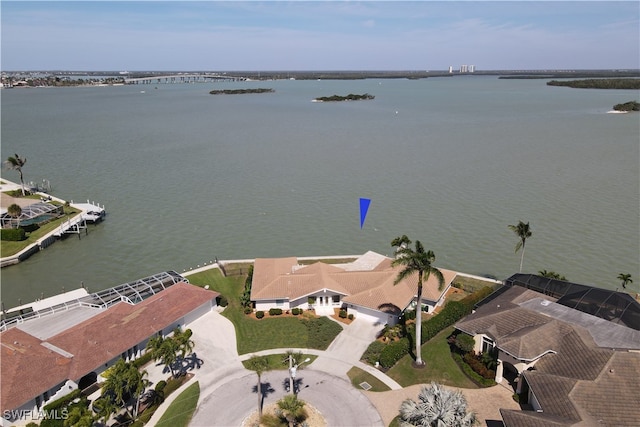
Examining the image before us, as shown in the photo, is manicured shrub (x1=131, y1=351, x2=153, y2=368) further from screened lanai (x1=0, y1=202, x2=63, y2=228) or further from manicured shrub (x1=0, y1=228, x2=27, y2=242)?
screened lanai (x1=0, y1=202, x2=63, y2=228)

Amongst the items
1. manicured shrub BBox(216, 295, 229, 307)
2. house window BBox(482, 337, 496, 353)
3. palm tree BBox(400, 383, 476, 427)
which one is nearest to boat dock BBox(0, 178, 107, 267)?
manicured shrub BBox(216, 295, 229, 307)

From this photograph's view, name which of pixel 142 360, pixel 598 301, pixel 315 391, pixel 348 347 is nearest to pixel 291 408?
pixel 315 391

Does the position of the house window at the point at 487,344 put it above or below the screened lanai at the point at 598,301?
below

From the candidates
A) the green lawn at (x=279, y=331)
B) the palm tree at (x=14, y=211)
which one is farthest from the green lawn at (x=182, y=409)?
the palm tree at (x=14, y=211)

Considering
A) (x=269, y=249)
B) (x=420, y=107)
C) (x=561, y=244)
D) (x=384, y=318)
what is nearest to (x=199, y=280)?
(x=269, y=249)

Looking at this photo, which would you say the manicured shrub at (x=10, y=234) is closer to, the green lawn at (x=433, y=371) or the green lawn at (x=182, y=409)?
the green lawn at (x=182, y=409)

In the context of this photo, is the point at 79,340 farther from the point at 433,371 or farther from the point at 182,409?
the point at 433,371
